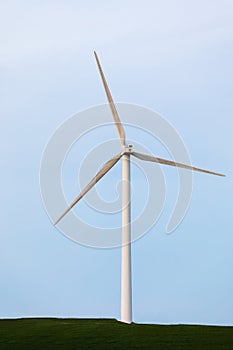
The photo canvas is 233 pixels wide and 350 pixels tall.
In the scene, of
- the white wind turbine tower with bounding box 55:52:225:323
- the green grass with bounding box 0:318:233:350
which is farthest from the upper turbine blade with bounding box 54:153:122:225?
the green grass with bounding box 0:318:233:350

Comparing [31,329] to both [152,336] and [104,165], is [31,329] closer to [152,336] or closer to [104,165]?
[152,336]

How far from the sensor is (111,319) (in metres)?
62.3

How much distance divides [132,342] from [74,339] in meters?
4.12

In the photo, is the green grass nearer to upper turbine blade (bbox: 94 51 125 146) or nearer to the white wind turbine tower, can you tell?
the white wind turbine tower

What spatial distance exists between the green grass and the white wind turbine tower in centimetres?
217

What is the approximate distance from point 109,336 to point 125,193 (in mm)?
12906

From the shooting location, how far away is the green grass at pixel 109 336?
50.0 m

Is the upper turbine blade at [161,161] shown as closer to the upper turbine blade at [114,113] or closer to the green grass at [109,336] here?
the upper turbine blade at [114,113]

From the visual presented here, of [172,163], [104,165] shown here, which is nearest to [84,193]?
[104,165]

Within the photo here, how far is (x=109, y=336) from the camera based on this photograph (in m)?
52.7

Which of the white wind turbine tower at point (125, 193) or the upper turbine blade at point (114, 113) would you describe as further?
the upper turbine blade at point (114, 113)

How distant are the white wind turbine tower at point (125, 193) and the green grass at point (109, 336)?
2168 mm

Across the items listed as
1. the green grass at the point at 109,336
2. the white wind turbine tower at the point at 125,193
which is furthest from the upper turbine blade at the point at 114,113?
the green grass at the point at 109,336

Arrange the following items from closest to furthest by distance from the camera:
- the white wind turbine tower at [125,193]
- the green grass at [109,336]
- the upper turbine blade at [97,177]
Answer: the green grass at [109,336] < the white wind turbine tower at [125,193] < the upper turbine blade at [97,177]
